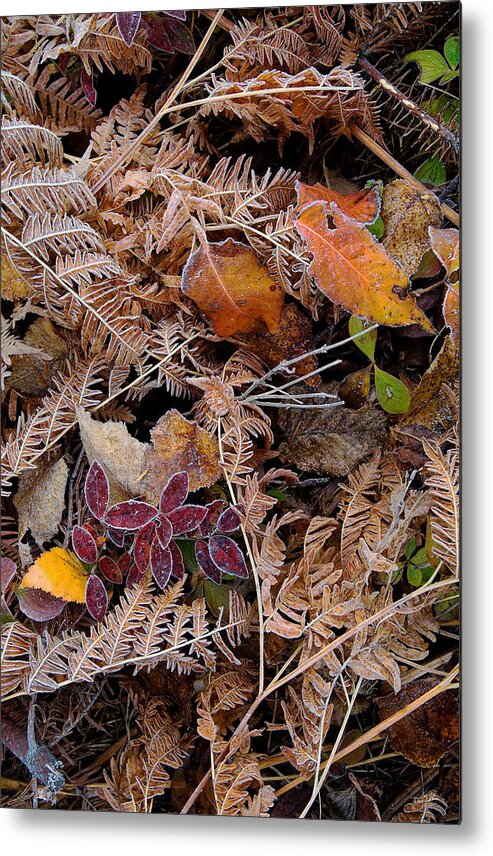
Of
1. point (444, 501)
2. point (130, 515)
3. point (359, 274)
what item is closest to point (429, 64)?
point (359, 274)

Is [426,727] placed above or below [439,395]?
below

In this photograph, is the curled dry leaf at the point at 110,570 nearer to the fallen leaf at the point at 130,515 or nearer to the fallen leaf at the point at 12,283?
the fallen leaf at the point at 130,515

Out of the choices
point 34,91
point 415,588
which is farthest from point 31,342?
point 415,588

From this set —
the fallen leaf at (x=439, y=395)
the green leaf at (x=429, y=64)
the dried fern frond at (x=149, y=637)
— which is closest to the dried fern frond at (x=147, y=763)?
the dried fern frond at (x=149, y=637)

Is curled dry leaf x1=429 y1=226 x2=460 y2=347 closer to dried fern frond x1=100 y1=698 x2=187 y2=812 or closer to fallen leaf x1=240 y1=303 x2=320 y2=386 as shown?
fallen leaf x1=240 y1=303 x2=320 y2=386

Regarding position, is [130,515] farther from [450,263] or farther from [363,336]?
[450,263]

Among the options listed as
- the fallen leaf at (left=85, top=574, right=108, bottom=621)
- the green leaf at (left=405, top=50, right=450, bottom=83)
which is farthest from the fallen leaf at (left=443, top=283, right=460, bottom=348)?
the fallen leaf at (left=85, top=574, right=108, bottom=621)
